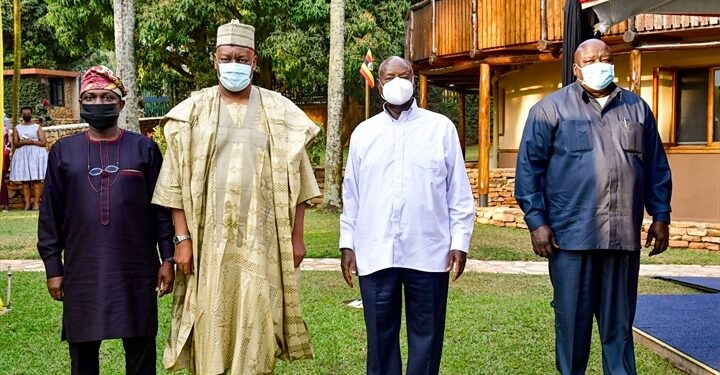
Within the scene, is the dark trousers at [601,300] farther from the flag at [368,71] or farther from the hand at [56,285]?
the flag at [368,71]

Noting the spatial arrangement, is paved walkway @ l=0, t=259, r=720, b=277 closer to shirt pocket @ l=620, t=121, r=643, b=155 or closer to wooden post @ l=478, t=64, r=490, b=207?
wooden post @ l=478, t=64, r=490, b=207

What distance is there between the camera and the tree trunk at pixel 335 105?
14.3 metres

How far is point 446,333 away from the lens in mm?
5977

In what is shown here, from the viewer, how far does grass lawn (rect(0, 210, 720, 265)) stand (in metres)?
10.2

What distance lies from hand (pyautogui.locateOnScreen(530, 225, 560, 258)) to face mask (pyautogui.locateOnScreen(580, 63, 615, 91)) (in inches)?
29.8

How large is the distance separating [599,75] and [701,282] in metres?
4.67

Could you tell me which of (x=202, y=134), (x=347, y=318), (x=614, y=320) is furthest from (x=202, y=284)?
(x=347, y=318)

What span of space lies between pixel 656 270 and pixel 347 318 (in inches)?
176

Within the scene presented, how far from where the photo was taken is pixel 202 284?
364 centimetres

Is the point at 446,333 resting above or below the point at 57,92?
below

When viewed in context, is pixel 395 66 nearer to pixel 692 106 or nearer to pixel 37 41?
pixel 692 106

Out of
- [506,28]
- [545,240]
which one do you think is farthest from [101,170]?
[506,28]

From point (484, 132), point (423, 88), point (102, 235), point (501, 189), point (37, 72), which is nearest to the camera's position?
point (102, 235)

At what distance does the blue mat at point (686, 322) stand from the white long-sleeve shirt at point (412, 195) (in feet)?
6.38
